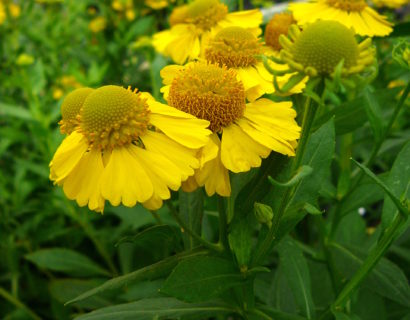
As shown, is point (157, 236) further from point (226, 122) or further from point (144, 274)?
point (226, 122)

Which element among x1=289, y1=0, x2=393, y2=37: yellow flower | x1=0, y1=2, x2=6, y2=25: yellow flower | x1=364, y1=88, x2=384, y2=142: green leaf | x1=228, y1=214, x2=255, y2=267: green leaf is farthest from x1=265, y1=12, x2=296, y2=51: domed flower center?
x1=0, y1=2, x2=6, y2=25: yellow flower

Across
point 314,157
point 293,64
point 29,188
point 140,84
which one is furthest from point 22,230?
point 293,64

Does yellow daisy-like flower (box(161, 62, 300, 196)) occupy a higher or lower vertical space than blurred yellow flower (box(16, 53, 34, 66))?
higher

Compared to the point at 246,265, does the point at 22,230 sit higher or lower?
lower

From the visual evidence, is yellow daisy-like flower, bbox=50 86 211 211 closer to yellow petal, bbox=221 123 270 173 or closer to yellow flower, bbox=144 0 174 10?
yellow petal, bbox=221 123 270 173

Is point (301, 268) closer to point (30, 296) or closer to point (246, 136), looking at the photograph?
point (246, 136)

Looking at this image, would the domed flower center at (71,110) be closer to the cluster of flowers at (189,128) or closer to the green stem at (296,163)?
the cluster of flowers at (189,128)
